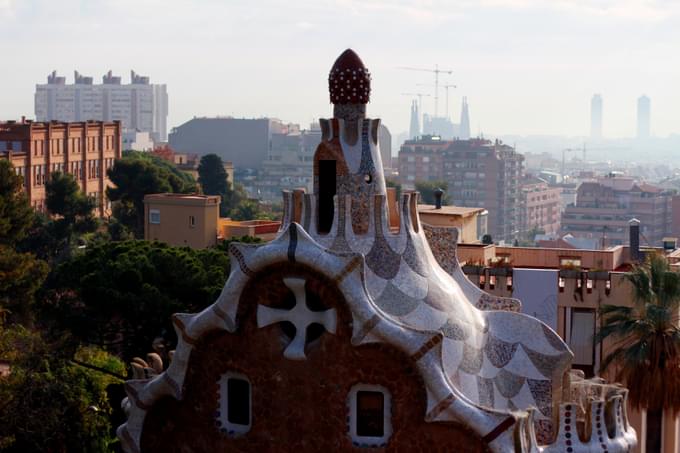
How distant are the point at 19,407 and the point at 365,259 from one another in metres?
11.2

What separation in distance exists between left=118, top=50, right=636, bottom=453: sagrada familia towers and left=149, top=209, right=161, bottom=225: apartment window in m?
41.8

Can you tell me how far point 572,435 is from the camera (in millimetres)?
19844

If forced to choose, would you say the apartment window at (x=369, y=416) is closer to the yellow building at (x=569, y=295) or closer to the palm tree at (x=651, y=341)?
the palm tree at (x=651, y=341)

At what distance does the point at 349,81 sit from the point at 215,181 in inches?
3952

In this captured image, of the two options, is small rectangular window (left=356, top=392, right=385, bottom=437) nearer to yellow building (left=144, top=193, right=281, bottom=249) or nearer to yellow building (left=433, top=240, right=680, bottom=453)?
yellow building (left=433, top=240, right=680, bottom=453)

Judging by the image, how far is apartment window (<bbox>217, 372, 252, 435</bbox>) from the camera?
20.2 meters

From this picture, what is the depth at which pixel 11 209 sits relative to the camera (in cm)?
5369

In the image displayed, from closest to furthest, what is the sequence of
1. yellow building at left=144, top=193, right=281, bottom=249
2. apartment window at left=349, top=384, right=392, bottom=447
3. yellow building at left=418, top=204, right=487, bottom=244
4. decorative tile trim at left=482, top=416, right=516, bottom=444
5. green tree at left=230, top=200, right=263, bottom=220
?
1. decorative tile trim at left=482, top=416, right=516, bottom=444
2. apartment window at left=349, top=384, right=392, bottom=447
3. yellow building at left=418, top=204, right=487, bottom=244
4. yellow building at left=144, top=193, right=281, bottom=249
5. green tree at left=230, top=200, right=263, bottom=220

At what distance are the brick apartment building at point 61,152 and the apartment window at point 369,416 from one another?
78.1 metres

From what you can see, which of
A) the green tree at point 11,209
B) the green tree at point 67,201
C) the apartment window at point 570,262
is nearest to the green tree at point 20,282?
the green tree at point 11,209

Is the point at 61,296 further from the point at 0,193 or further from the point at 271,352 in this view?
the point at 271,352

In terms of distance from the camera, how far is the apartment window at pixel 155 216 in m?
62.6

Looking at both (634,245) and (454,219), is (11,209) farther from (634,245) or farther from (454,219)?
(634,245)

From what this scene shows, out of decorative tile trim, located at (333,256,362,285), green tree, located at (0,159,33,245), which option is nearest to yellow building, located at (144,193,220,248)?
green tree, located at (0,159,33,245)
